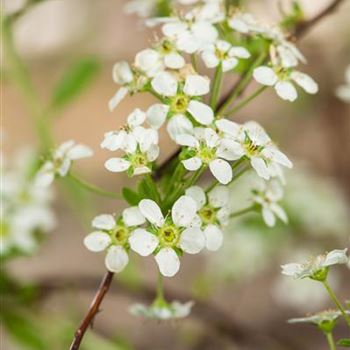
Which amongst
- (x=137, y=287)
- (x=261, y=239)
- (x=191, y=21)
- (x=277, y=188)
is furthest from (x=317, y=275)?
(x=261, y=239)

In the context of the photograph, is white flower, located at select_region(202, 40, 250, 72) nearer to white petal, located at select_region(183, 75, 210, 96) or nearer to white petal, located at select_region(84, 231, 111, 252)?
white petal, located at select_region(183, 75, 210, 96)

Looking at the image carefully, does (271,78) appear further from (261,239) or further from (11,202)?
(261,239)

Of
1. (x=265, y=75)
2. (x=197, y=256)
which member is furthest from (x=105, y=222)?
(x=197, y=256)

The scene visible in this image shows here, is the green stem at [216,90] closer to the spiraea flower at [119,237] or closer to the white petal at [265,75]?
the white petal at [265,75]

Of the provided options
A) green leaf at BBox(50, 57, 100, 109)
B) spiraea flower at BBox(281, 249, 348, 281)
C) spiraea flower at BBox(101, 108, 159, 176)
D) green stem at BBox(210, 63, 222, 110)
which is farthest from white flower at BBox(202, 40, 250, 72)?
green leaf at BBox(50, 57, 100, 109)

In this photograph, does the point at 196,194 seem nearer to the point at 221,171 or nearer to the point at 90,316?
the point at 221,171

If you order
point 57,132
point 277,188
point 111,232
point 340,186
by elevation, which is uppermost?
point 57,132
